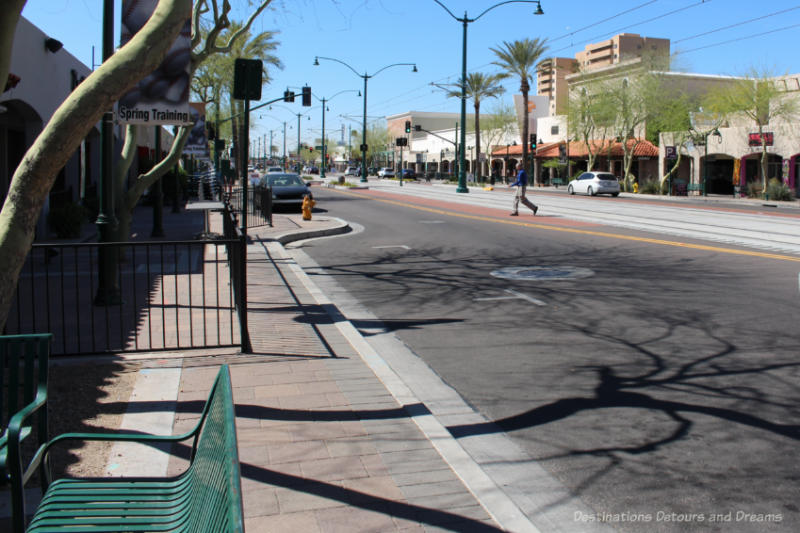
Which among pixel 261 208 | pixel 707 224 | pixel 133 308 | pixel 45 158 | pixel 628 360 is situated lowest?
pixel 628 360

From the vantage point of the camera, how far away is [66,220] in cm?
1727

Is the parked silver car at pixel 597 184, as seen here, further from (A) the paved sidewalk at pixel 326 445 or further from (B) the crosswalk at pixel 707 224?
(A) the paved sidewalk at pixel 326 445

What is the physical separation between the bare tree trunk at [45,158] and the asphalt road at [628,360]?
9.76 ft

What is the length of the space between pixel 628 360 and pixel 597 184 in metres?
42.9

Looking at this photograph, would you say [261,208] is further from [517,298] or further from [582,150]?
[582,150]

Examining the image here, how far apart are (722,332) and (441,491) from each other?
16.6 ft

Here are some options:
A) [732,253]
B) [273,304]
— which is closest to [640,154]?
[732,253]

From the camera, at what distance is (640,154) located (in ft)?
196

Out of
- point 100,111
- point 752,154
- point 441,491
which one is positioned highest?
point 752,154

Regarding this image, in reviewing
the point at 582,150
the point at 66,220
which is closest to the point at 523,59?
the point at 582,150

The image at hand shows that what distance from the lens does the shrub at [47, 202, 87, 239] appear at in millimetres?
17250

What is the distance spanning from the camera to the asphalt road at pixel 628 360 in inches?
174

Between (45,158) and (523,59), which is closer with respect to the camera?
(45,158)

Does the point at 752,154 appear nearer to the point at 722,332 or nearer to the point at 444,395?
the point at 722,332
